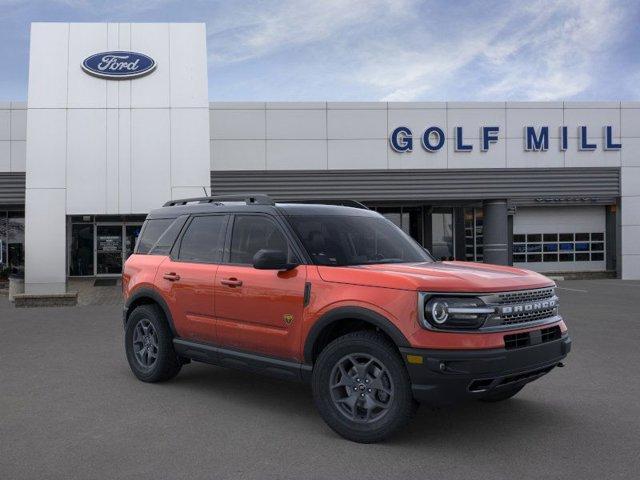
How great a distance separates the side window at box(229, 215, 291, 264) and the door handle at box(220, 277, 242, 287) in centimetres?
20

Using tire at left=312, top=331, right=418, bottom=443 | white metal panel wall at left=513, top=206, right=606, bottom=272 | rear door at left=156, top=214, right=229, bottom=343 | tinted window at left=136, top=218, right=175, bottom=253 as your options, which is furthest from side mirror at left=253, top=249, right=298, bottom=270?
white metal panel wall at left=513, top=206, right=606, bottom=272

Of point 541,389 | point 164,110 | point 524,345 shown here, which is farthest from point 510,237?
point 524,345

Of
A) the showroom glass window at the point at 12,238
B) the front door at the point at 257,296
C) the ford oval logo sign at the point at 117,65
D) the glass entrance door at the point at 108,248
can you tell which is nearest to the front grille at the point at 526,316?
the front door at the point at 257,296

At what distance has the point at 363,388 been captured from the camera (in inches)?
187

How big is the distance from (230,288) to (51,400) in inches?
83.7

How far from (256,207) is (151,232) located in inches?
74.2

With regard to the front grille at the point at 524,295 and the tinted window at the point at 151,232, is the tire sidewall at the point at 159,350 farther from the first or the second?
the front grille at the point at 524,295

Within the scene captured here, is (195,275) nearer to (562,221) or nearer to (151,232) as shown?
(151,232)

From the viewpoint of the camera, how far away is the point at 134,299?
7043mm

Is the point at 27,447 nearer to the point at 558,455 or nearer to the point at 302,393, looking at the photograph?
the point at 302,393

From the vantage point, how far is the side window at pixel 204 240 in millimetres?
6184

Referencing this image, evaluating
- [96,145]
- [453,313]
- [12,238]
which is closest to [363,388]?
[453,313]

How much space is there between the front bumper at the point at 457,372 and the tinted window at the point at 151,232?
3.59 meters

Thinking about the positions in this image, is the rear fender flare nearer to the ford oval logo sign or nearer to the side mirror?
the side mirror
